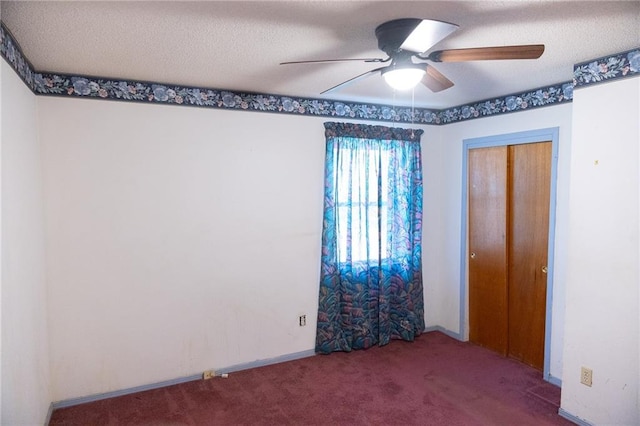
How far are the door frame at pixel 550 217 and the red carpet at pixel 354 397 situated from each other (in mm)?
411

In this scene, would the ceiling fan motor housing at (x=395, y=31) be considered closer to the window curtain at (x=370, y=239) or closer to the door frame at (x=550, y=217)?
the window curtain at (x=370, y=239)

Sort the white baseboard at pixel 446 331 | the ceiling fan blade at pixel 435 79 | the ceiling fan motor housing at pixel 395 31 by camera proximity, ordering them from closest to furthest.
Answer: the ceiling fan motor housing at pixel 395 31 < the ceiling fan blade at pixel 435 79 < the white baseboard at pixel 446 331

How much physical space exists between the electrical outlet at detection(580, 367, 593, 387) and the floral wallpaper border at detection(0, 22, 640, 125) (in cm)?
191

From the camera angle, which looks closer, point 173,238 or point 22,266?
point 22,266

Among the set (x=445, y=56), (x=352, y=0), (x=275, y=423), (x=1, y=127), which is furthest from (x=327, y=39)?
(x=275, y=423)

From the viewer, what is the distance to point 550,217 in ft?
11.0

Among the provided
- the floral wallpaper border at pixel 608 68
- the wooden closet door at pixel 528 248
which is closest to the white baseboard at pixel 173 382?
the wooden closet door at pixel 528 248

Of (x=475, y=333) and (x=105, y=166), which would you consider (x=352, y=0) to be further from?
(x=475, y=333)

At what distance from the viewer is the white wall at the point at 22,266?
1.98m

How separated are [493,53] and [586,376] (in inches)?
88.7

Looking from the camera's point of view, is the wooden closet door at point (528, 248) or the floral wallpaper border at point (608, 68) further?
the wooden closet door at point (528, 248)

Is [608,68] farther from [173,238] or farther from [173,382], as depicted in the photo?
[173,382]

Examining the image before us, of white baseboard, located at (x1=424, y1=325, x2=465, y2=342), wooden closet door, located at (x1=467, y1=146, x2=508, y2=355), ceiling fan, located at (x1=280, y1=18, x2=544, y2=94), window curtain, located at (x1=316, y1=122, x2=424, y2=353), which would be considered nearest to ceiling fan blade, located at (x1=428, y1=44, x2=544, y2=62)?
ceiling fan, located at (x1=280, y1=18, x2=544, y2=94)

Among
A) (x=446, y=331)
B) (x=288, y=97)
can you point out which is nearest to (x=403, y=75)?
(x=288, y=97)
